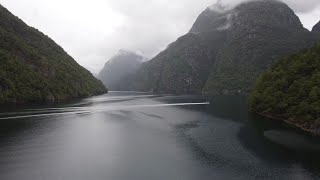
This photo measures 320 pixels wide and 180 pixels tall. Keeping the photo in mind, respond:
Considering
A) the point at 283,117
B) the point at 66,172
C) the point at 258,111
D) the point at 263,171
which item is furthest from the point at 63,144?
the point at 258,111

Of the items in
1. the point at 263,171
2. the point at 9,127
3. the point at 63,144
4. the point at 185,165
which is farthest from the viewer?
the point at 9,127

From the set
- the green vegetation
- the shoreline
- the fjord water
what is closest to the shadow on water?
the fjord water

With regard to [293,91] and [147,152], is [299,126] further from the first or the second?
[147,152]

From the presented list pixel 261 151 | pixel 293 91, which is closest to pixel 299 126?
pixel 293 91

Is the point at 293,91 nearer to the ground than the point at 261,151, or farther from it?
farther from it

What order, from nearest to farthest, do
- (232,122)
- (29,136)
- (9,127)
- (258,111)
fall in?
(29,136)
(9,127)
(232,122)
(258,111)

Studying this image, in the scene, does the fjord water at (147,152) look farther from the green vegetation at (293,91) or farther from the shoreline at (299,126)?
the green vegetation at (293,91)

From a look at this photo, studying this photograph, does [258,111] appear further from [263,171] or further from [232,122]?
[263,171]

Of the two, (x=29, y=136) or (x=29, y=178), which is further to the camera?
(x=29, y=136)

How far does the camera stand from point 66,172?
196ft

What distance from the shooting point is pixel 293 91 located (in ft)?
396

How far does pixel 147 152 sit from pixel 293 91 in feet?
227

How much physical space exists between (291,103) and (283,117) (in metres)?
6.17

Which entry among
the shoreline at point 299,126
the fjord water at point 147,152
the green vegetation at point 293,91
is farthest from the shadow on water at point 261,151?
the green vegetation at point 293,91
